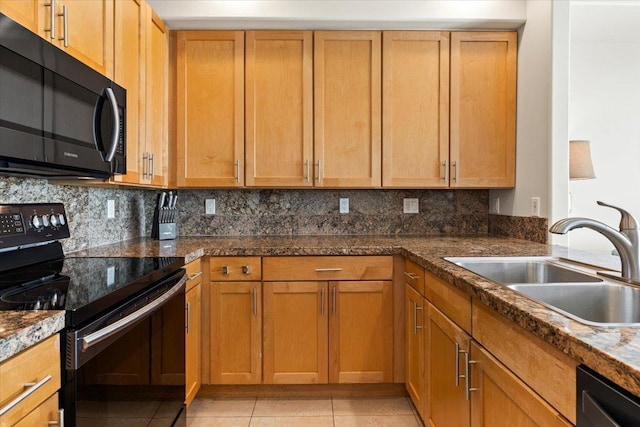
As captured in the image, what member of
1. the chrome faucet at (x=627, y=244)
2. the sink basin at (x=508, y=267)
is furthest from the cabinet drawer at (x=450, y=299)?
the chrome faucet at (x=627, y=244)

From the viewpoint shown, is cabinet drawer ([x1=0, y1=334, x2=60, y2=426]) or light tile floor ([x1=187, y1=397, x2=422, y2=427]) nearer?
cabinet drawer ([x1=0, y1=334, x2=60, y2=426])

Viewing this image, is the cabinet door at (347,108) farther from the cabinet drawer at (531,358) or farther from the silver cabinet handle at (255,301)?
the cabinet drawer at (531,358)

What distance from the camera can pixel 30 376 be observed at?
33.4 inches

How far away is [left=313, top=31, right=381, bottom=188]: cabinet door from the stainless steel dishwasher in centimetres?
192

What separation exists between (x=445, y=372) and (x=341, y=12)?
2026mm

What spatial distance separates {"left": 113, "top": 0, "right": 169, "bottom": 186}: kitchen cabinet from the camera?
6.56 feet

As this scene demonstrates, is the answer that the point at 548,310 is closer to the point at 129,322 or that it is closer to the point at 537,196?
the point at 129,322

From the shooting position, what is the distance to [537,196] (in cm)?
236

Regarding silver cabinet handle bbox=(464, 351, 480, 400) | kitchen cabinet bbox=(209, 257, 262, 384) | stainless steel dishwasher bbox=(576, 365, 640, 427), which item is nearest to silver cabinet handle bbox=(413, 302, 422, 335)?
silver cabinet handle bbox=(464, 351, 480, 400)

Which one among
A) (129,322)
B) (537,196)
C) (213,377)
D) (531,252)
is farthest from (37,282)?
(537,196)

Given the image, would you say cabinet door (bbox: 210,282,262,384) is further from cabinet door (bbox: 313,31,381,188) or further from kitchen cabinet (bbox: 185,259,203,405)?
cabinet door (bbox: 313,31,381,188)

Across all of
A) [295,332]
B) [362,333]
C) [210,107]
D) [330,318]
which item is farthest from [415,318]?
[210,107]

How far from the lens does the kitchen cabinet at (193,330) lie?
6.84ft

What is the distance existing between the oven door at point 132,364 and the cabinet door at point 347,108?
1185mm
